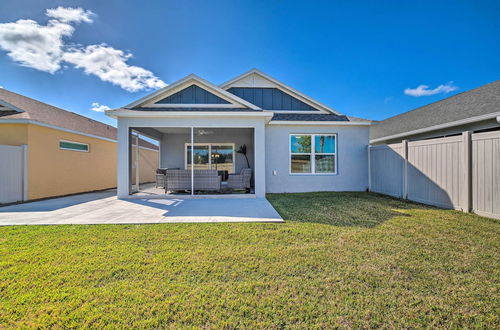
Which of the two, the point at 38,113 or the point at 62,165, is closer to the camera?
the point at 38,113

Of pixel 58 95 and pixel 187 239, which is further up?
pixel 58 95

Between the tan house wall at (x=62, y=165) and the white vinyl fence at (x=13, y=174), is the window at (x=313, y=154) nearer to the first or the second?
the tan house wall at (x=62, y=165)

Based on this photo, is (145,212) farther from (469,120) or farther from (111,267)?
(469,120)

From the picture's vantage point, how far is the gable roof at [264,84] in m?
10.8

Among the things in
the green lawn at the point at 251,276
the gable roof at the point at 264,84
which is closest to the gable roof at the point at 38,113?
the green lawn at the point at 251,276

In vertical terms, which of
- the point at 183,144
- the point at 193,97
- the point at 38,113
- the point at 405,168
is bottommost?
the point at 405,168

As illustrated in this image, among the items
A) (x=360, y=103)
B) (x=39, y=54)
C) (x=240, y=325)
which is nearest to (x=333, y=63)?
(x=360, y=103)

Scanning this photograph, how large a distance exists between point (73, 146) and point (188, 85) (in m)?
6.47

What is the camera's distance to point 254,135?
800 cm

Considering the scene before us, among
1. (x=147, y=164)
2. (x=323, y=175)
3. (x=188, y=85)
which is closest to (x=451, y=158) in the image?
(x=323, y=175)

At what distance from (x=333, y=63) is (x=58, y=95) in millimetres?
17146

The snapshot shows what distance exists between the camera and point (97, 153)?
1123 cm

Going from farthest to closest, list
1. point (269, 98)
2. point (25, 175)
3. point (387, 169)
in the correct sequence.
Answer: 1. point (269, 98)
2. point (387, 169)
3. point (25, 175)

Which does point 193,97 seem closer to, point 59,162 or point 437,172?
point 59,162
